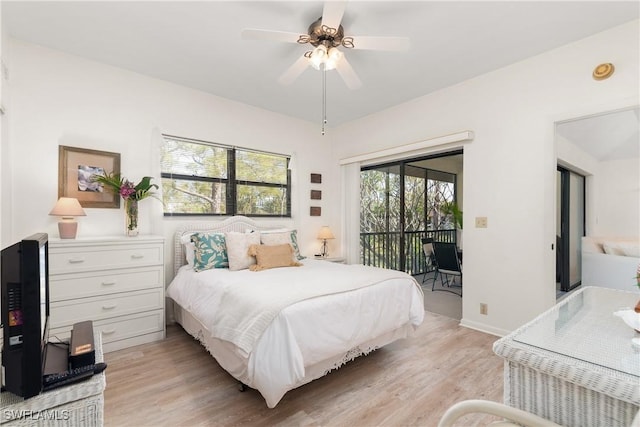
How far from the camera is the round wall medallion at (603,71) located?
2.31 m

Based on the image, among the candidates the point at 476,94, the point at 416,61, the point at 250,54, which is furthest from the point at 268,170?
the point at 476,94

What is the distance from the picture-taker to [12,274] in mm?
904

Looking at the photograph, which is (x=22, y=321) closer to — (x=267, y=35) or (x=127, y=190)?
(x=267, y=35)

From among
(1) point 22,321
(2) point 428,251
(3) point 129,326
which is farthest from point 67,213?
(2) point 428,251

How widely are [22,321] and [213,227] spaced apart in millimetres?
2595

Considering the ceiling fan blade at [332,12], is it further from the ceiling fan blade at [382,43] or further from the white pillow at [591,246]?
the white pillow at [591,246]

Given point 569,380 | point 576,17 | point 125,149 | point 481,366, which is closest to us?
point 569,380

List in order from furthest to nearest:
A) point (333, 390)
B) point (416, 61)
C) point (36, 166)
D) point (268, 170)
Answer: point (268, 170), point (416, 61), point (36, 166), point (333, 390)

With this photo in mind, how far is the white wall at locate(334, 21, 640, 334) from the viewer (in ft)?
7.93

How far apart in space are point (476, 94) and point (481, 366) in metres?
2.68

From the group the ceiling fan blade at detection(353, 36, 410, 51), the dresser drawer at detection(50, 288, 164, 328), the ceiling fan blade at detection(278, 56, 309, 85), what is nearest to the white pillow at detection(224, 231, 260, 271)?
the dresser drawer at detection(50, 288, 164, 328)

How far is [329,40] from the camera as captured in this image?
2.18 meters

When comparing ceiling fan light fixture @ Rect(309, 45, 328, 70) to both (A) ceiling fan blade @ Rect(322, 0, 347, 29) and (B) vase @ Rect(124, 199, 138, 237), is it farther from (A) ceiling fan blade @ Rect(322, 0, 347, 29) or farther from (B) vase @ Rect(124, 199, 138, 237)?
(B) vase @ Rect(124, 199, 138, 237)

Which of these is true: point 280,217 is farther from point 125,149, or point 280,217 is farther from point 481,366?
point 481,366
